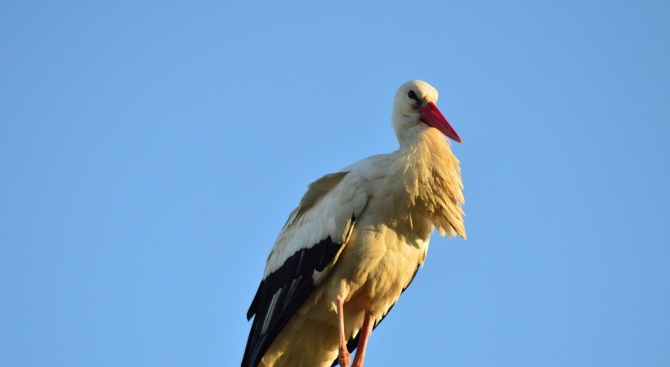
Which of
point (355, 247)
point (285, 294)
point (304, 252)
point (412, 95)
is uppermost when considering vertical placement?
point (412, 95)

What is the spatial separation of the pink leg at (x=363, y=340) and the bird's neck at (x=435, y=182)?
1075mm

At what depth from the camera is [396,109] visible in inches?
335

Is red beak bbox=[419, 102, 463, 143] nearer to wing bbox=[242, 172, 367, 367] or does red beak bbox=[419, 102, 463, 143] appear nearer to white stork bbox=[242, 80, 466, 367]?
white stork bbox=[242, 80, 466, 367]

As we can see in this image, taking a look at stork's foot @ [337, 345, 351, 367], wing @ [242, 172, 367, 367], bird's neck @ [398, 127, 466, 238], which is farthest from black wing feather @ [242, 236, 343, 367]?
bird's neck @ [398, 127, 466, 238]

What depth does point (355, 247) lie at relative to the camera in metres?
7.49

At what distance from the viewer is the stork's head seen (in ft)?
26.8

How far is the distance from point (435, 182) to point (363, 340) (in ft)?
5.21

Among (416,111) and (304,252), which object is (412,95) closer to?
(416,111)

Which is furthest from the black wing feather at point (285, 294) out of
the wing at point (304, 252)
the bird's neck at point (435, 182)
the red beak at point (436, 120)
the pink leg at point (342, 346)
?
the red beak at point (436, 120)

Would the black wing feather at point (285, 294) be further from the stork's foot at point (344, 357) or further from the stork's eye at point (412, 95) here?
the stork's eye at point (412, 95)

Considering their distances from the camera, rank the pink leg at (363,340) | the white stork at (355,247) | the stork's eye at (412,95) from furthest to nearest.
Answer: the stork's eye at (412,95), the pink leg at (363,340), the white stork at (355,247)

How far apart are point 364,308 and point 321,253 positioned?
0.76 metres

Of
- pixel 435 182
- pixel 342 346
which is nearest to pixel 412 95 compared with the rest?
pixel 435 182

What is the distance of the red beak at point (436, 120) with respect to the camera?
8133mm
